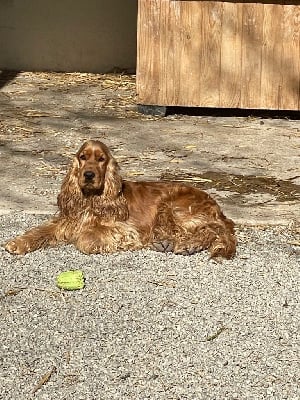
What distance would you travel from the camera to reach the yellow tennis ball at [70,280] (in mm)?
5074

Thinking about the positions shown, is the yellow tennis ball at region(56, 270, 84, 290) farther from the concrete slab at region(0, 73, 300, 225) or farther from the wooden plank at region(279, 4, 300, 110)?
the wooden plank at region(279, 4, 300, 110)

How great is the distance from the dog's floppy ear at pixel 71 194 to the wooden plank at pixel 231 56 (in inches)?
162

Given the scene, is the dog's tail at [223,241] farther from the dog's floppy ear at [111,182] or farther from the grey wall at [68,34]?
the grey wall at [68,34]

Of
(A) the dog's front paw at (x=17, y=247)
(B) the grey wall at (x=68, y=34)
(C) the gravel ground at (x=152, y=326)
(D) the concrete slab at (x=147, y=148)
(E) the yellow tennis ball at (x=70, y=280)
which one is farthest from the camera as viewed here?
(B) the grey wall at (x=68, y=34)

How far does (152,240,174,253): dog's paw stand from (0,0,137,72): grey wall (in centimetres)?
724

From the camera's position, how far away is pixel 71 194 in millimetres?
5762

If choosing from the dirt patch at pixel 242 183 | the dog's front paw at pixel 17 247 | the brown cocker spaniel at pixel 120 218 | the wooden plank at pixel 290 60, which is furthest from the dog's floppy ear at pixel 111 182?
the wooden plank at pixel 290 60

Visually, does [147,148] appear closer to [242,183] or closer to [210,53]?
[242,183]

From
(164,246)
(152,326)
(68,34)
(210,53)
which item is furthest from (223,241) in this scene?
(68,34)

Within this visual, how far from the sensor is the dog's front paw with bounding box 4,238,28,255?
5586 mm

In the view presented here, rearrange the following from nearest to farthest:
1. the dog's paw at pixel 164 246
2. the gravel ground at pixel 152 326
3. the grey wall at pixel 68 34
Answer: the gravel ground at pixel 152 326, the dog's paw at pixel 164 246, the grey wall at pixel 68 34

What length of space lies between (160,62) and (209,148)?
145 centimetres

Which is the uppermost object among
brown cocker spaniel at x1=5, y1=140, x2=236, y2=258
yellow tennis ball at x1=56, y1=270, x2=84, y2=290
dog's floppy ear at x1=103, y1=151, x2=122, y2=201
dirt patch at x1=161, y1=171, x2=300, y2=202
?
dog's floppy ear at x1=103, y1=151, x2=122, y2=201

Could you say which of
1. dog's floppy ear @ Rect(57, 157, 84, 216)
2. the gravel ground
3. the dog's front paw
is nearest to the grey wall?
dog's floppy ear @ Rect(57, 157, 84, 216)
